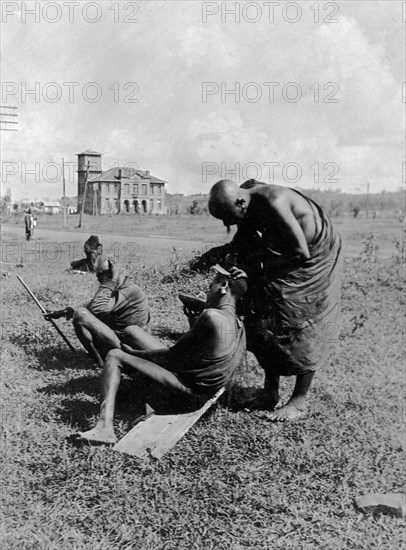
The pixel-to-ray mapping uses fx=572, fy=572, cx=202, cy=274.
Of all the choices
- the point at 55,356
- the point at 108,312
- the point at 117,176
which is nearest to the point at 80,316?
the point at 108,312

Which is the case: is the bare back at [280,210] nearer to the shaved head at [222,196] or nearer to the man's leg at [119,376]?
the shaved head at [222,196]

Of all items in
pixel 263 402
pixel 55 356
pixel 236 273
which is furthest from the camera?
pixel 55 356

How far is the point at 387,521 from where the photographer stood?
319 centimetres

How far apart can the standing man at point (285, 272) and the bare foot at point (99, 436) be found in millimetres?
1301

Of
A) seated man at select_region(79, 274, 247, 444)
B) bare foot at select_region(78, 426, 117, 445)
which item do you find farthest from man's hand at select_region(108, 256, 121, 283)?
bare foot at select_region(78, 426, 117, 445)

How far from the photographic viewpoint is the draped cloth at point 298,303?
411cm

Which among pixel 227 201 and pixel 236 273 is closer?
pixel 227 201

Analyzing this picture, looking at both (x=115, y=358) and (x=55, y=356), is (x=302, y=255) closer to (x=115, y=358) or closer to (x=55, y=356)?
(x=115, y=358)

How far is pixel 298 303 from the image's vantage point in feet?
13.5

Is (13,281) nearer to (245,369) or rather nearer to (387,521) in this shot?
(245,369)

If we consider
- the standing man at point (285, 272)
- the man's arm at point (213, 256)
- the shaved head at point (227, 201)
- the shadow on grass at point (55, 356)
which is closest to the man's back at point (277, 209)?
the standing man at point (285, 272)

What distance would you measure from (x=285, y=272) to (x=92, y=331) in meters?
1.87

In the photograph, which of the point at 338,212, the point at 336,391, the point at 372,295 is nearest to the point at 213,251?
the point at 336,391

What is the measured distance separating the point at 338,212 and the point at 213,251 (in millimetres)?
17492
